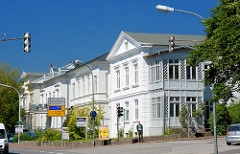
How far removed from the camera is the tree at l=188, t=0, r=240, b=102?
1614cm

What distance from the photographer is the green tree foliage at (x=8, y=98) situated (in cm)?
7706

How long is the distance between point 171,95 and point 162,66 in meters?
2.76

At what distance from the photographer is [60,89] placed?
65.8 m

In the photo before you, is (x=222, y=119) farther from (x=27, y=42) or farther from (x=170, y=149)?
(x=27, y=42)

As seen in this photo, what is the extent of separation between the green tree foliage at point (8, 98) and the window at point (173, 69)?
142 feet

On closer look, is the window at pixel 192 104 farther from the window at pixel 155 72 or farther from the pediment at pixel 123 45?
the pediment at pixel 123 45

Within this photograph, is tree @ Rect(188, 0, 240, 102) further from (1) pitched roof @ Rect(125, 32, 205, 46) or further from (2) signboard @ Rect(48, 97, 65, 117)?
(1) pitched roof @ Rect(125, 32, 205, 46)

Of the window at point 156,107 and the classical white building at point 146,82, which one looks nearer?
the classical white building at point 146,82

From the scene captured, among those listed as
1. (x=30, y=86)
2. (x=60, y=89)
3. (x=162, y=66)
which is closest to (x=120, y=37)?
(x=162, y=66)

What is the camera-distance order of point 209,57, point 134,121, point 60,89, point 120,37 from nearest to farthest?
1. point 209,57
2. point 134,121
3. point 120,37
4. point 60,89

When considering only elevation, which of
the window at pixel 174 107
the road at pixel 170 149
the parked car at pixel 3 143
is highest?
the window at pixel 174 107

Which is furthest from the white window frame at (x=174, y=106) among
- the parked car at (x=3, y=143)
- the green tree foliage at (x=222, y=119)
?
the parked car at (x=3, y=143)

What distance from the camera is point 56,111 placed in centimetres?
4134

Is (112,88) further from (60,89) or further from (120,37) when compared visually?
(60,89)
